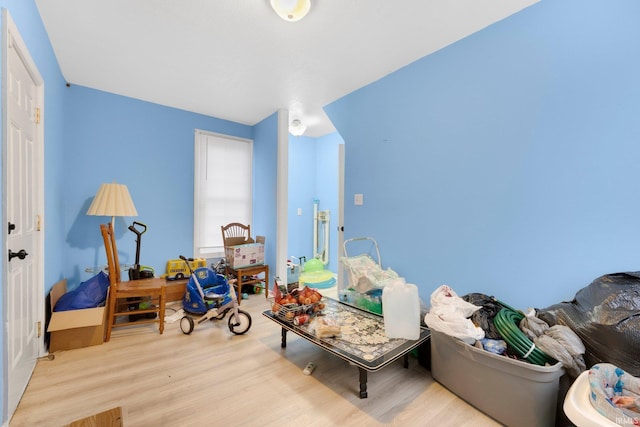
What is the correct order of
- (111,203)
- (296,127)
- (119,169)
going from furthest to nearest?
(296,127)
(119,169)
(111,203)

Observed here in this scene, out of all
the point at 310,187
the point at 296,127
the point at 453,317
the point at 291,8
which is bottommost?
the point at 453,317

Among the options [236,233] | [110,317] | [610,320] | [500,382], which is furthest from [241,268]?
[610,320]

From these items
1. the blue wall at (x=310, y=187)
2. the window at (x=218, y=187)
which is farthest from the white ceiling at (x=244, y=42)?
the blue wall at (x=310, y=187)

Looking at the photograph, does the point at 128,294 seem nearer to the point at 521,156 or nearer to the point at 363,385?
the point at 363,385

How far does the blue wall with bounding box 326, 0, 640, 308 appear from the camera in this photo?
1.49 m

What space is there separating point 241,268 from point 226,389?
5.90 ft

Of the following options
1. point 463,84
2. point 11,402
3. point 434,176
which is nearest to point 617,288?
point 434,176

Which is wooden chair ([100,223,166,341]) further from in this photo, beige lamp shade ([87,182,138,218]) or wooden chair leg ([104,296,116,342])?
beige lamp shade ([87,182,138,218])

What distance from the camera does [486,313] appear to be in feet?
5.59

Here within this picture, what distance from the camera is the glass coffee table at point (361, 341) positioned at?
5.19 feet

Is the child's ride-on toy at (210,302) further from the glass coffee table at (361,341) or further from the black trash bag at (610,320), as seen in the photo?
the black trash bag at (610,320)

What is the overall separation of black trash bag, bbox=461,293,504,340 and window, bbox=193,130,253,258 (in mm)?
3419

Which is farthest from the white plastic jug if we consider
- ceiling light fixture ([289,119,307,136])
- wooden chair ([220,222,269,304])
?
ceiling light fixture ([289,119,307,136])

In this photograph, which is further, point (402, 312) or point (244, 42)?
point (244, 42)
